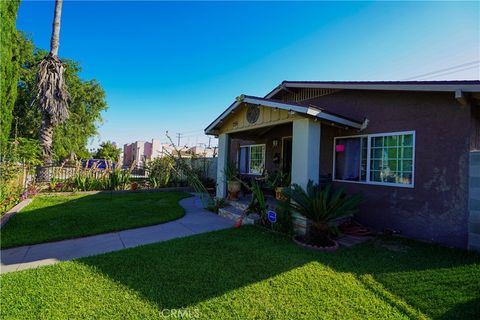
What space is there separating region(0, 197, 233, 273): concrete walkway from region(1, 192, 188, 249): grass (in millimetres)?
310

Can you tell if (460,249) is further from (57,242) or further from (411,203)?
(57,242)

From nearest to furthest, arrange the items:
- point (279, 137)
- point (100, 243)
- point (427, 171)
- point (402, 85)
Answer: point (100, 243), point (427, 171), point (402, 85), point (279, 137)

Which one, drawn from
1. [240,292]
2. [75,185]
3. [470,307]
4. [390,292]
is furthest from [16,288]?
[75,185]

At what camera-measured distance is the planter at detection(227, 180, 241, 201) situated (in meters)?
8.33

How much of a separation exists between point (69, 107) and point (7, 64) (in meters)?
13.9

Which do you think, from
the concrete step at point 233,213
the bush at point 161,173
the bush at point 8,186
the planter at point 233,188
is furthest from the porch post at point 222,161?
the bush at point 8,186

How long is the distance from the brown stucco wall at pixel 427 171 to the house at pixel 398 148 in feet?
0.06

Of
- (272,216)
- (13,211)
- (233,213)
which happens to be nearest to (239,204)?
(233,213)

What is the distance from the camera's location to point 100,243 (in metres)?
4.93

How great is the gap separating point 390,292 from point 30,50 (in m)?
26.5

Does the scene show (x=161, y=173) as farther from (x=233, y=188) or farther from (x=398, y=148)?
(x=398, y=148)

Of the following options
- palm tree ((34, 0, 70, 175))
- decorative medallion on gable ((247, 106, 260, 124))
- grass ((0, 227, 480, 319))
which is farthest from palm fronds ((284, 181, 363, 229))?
palm tree ((34, 0, 70, 175))

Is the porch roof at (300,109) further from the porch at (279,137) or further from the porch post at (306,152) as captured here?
the porch post at (306,152)

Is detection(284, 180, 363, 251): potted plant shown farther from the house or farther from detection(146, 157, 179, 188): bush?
detection(146, 157, 179, 188): bush
